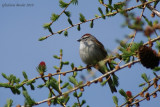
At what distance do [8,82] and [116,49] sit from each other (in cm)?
187

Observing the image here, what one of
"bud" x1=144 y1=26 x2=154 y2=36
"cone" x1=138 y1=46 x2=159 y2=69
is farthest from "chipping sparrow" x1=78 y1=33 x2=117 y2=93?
"bud" x1=144 y1=26 x2=154 y2=36

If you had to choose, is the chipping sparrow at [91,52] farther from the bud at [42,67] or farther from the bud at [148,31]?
the bud at [148,31]

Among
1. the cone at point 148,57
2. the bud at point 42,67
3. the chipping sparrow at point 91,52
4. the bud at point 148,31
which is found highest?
the chipping sparrow at point 91,52

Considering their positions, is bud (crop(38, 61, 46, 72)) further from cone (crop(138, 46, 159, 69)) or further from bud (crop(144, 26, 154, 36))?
bud (crop(144, 26, 154, 36))

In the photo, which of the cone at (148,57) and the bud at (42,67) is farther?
the bud at (42,67)

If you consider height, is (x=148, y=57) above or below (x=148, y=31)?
below

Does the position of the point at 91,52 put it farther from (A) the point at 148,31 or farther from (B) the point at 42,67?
(A) the point at 148,31

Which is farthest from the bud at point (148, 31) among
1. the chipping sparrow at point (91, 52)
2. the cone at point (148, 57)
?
the chipping sparrow at point (91, 52)

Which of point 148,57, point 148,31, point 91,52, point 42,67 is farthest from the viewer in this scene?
point 91,52

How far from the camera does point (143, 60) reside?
2.76m

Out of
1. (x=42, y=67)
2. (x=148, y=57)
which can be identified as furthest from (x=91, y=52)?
(x=148, y=57)

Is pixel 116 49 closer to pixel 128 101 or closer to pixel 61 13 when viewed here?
pixel 128 101

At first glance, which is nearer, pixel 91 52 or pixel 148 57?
pixel 148 57

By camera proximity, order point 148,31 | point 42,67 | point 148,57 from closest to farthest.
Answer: point 148,31 → point 148,57 → point 42,67
